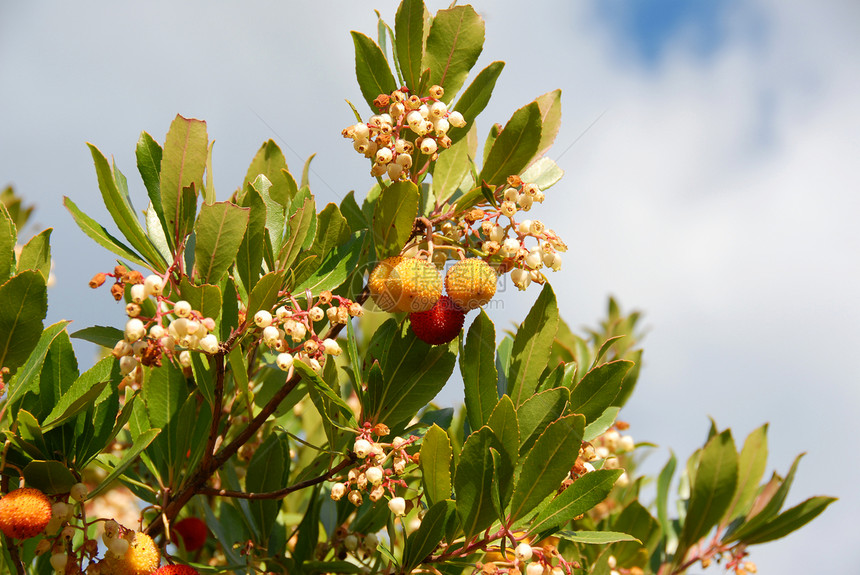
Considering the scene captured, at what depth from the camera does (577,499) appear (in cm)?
144

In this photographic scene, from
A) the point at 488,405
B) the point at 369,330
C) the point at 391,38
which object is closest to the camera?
the point at 488,405

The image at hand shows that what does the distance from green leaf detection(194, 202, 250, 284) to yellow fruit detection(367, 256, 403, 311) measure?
1.04 ft

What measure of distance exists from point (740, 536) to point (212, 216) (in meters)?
2.05

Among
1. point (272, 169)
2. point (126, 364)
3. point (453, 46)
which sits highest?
point (453, 46)

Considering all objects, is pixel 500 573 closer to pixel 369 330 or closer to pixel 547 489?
pixel 547 489

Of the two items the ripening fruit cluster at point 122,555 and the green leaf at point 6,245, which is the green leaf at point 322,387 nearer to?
the ripening fruit cluster at point 122,555

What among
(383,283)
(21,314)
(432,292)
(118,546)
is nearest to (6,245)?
(21,314)

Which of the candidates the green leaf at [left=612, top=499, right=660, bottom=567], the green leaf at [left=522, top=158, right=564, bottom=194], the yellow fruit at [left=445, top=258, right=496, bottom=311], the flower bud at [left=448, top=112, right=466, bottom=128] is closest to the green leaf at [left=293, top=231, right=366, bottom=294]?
the yellow fruit at [left=445, top=258, right=496, bottom=311]

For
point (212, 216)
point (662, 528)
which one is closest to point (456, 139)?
point (212, 216)

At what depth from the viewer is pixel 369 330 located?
263 centimetres

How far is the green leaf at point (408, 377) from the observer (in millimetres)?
1603

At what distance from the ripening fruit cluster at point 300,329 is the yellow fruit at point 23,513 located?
1.69 ft

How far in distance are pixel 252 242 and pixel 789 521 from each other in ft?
6.50

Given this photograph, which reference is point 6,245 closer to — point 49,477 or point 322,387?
point 49,477
